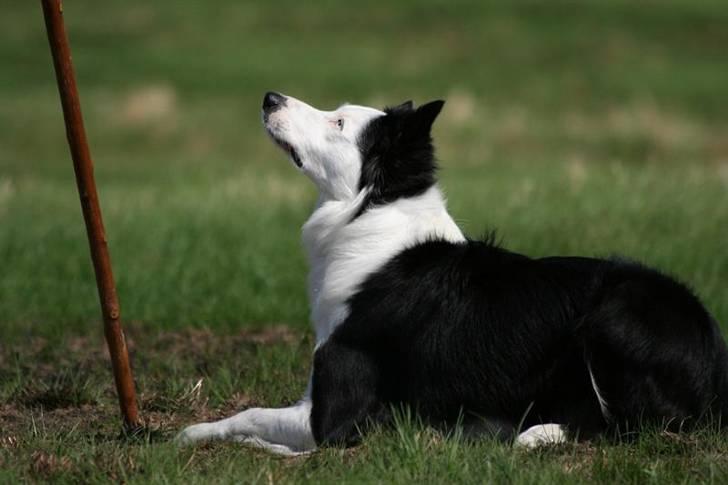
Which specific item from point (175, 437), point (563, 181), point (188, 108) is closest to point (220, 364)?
point (175, 437)

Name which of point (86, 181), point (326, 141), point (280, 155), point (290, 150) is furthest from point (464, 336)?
point (280, 155)

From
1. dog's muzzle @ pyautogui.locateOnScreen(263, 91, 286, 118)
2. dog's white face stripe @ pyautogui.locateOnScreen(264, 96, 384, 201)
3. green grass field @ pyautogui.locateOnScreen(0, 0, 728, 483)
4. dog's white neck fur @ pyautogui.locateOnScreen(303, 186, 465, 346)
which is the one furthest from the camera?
dog's muzzle @ pyautogui.locateOnScreen(263, 91, 286, 118)

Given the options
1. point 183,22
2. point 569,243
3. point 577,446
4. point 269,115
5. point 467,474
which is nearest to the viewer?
point 467,474

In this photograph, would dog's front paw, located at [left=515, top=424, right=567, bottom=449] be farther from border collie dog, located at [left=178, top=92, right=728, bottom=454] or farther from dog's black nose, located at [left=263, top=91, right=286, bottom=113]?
dog's black nose, located at [left=263, top=91, right=286, bottom=113]

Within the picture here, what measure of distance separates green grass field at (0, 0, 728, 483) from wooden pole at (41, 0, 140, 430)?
425 mm

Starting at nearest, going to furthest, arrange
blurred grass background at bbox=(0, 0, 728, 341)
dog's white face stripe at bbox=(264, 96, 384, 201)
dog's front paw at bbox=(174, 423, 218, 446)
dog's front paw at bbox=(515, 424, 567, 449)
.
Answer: dog's front paw at bbox=(515, 424, 567, 449) → dog's front paw at bbox=(174, 423, 218, 446) → dog's white face stripe at bbox=(264, 96, 384, 201) → blurred grass background at bbox=(0, 0, 728, 341)

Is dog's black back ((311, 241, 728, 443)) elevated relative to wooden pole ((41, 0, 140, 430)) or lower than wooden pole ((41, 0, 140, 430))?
lower

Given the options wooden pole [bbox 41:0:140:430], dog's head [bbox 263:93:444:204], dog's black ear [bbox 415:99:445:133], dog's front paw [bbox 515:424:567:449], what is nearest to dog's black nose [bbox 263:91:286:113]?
dog's head [bbox 263:93:444:204]

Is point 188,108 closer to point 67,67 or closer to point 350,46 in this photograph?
point 350,46

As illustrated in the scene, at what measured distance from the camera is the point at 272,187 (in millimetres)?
14375

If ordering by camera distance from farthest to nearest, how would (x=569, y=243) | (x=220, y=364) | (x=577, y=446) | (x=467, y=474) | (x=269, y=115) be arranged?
(x=569, y=243) < (x=220, y=364) < (x=269, y=115) < (x=577, y=446) < (x=467, y=474)

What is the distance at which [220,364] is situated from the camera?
7543 mm

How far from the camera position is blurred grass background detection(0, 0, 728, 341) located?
10344mm

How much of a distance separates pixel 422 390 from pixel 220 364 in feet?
7.73
